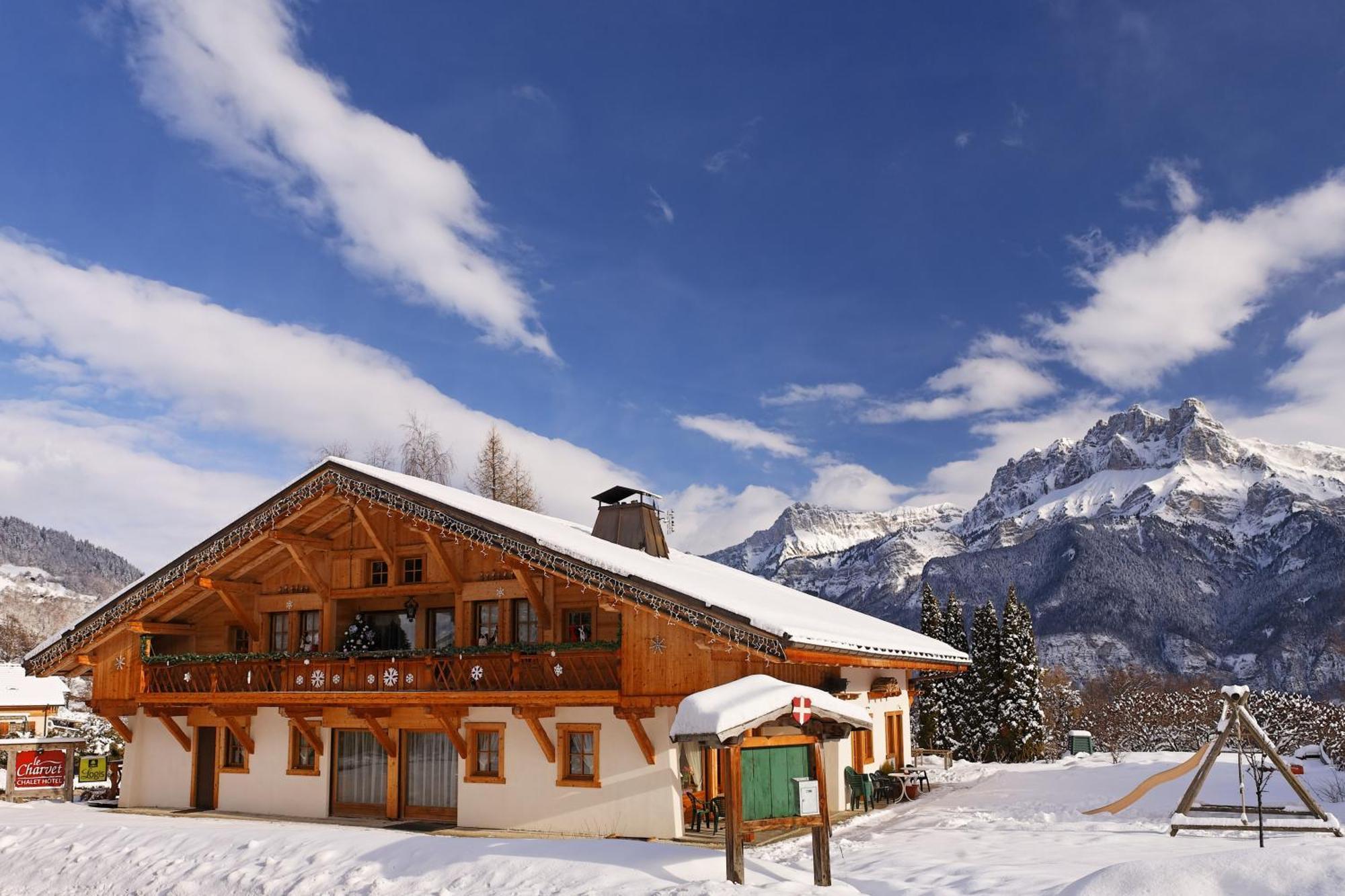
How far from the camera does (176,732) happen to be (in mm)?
23094

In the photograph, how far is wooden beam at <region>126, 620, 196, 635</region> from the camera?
22961 mm

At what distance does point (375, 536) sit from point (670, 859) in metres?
9.78

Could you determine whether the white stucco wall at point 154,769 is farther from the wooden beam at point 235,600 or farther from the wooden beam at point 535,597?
the wooden beam at point 535,597

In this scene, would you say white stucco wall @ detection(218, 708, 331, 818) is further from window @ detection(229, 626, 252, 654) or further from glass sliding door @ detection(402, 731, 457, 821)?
window @ detection(229, 626, 252, 654)

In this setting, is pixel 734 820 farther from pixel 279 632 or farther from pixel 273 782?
pixel 279 632

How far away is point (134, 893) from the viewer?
15.9 meters

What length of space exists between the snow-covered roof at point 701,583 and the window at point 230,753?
7334mm

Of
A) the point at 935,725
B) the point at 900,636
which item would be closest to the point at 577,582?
the point at 900,636

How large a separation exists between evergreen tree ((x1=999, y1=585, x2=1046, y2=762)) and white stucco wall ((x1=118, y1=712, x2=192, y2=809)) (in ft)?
100

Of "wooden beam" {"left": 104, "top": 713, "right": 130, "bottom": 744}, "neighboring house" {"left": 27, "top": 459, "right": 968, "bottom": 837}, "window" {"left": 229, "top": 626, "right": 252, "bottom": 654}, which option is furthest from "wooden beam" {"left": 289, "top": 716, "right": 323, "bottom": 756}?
"wooden beam" {"left": 104, "top": 713, "right": 130, "bottom": 744}

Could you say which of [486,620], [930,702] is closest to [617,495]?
[486,620]

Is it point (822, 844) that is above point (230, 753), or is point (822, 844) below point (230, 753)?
below

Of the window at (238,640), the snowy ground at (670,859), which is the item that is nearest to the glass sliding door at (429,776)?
the snowy ground at (670,859)

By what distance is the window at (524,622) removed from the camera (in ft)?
66.1
